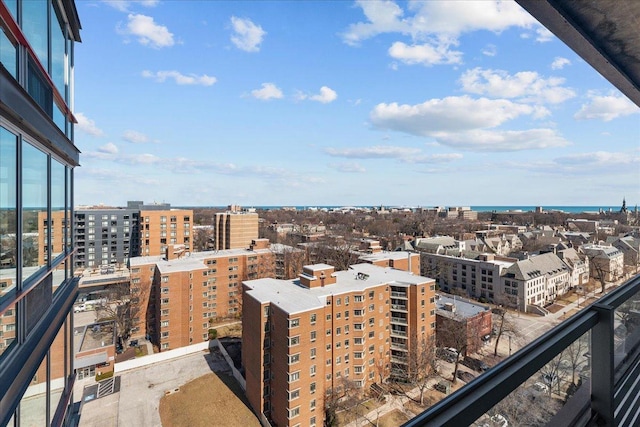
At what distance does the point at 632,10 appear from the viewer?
1001mm

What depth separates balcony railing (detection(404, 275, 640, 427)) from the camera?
54 cm

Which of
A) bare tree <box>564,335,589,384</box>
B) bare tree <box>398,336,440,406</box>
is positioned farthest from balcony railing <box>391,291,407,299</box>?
bare tree <box>564,335,589,384</box>

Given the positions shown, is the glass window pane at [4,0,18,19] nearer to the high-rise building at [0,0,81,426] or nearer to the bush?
the high-rise building at [0,0,81,426]

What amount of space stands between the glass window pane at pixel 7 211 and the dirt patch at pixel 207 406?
291 inches

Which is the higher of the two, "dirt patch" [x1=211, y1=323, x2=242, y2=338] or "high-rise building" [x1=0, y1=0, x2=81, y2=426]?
"high-rise building" [x1=0, y1=0, x2=81, y2=426]

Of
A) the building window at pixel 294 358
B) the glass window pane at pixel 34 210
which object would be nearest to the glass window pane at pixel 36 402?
the glass window pane at pixel 34 210

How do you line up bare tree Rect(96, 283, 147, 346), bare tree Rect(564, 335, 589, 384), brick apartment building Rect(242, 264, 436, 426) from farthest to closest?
bare tree Rect(96, 283, 147, 346)
brick apartment building Rect(242, 264, 436, 426)
bare tree Rect(564, 335, 589, 384)

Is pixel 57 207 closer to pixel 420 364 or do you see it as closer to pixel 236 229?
pixel 420 364

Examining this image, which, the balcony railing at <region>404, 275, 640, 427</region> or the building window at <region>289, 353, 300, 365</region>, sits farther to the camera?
the building window at <region>289, 353, 300, 365</region>

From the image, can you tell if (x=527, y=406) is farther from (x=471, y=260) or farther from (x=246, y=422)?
(x=471, y=260)

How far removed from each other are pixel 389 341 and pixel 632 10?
30.3ft

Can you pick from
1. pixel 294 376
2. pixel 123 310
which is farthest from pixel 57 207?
pixel 123 310

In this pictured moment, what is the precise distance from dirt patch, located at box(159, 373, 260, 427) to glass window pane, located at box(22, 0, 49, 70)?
7.75 m

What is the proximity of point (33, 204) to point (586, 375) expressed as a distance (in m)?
2.44
